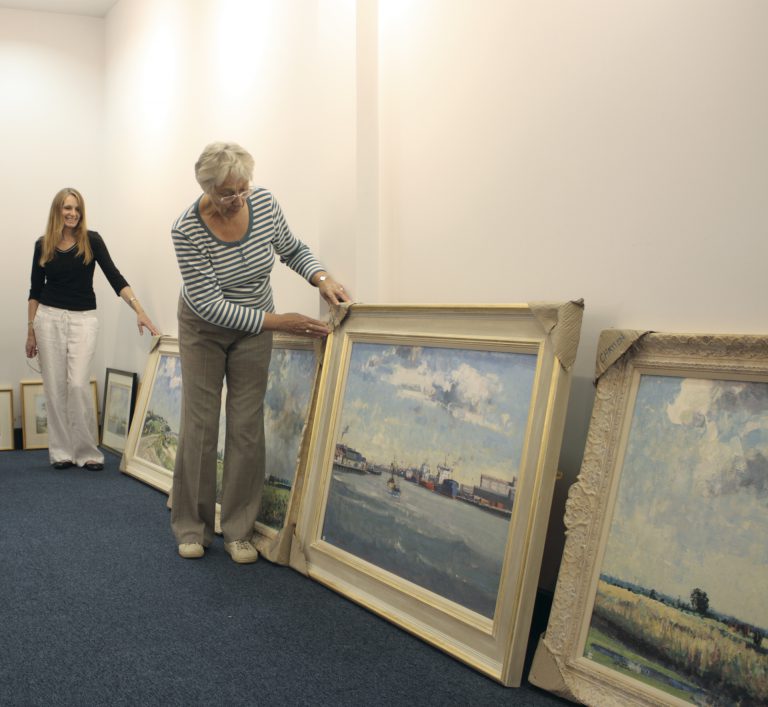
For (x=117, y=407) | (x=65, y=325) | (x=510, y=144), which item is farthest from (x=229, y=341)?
(x=117, y=407)

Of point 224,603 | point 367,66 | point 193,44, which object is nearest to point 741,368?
point 224,603

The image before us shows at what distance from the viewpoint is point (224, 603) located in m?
2.27

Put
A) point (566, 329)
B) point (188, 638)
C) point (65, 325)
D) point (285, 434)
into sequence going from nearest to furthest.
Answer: point (566, 329)
point (188, 638)
point (285, 434)
point (65, 325)

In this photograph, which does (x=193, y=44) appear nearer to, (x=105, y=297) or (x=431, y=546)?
(x=105, y=297)

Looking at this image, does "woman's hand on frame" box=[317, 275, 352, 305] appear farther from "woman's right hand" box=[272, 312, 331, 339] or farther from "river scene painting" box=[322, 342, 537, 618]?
"river scene painting" box=[322, 342, 537, 618]

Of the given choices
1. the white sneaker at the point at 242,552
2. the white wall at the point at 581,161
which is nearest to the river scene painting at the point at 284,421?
the white sneaker at the point at 242,552

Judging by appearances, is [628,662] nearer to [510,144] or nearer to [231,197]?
[510,144]

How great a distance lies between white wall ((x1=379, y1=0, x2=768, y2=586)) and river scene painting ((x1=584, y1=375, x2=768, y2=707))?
25cm

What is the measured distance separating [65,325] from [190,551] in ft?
7.05

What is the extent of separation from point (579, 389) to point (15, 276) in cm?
447

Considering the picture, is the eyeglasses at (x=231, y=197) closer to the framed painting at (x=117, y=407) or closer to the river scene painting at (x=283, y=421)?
the river scene painting at (x=283, y=421)

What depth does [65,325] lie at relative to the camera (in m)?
4.25

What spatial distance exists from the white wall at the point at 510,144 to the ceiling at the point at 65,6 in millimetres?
1238

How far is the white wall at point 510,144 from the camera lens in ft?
5.87
